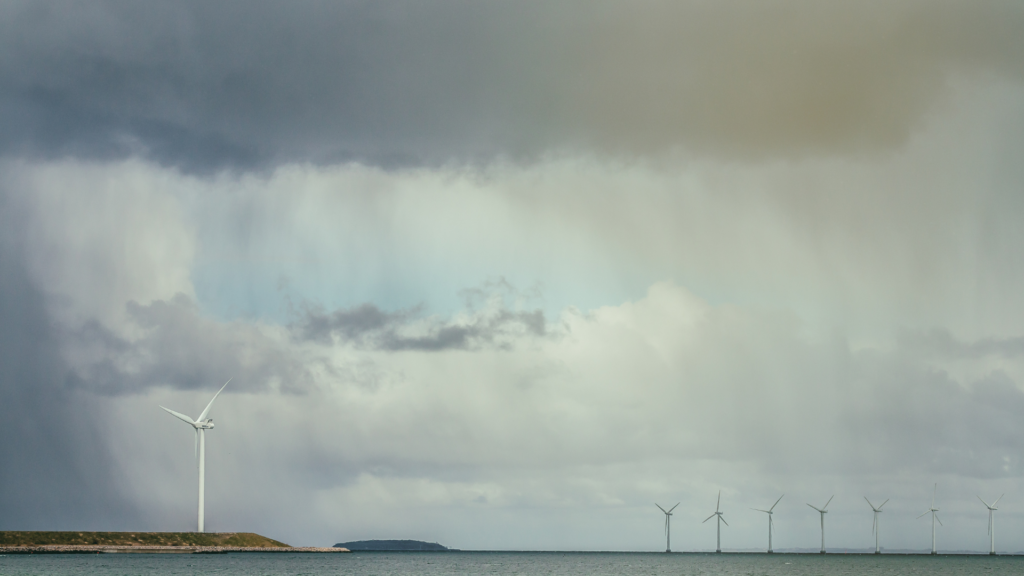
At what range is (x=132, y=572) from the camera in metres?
168

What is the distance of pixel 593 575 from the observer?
634 ft

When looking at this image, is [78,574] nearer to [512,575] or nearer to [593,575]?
[512,575]

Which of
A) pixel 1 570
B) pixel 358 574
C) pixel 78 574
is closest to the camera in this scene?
pixel 78 574

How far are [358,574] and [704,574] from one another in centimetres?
7581

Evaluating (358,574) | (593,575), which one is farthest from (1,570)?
(593,575)

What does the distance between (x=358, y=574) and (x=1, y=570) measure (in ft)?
219

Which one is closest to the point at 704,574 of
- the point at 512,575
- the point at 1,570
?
the point at 512,575

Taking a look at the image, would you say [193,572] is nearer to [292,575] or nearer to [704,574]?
[292,575]

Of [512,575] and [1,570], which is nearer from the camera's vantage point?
[1,570]

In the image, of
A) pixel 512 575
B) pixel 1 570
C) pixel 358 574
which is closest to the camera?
pixel 1 570

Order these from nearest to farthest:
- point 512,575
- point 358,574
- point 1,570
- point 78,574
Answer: point 78,574 → point 1,570 → point 358,574 → point 512,575

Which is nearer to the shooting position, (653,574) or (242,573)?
(242,573)

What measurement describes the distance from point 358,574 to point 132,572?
141 feet

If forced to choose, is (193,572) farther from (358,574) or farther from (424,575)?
(424,575)
